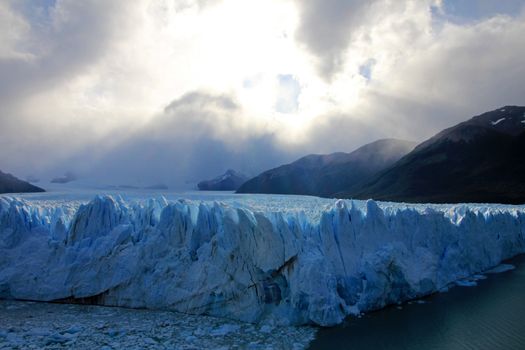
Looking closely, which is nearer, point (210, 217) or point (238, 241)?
point (238, 241)

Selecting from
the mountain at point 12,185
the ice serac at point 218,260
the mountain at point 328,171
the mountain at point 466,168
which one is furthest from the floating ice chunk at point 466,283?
the mountain at point 328,171

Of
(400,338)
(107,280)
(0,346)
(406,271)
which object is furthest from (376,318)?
(0,346)

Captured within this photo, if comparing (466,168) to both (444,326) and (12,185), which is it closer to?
(444,326)

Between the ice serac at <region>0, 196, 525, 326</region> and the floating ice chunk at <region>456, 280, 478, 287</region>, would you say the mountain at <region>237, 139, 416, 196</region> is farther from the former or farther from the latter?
the ice serac at <region>0, 196, 525, 326</region>

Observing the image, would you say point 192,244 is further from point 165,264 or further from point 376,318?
point 376,318

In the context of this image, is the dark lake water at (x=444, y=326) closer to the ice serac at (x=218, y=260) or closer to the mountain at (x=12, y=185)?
the ice serac at (x=218, y=260)

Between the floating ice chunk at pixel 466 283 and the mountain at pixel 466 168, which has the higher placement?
the mountain at pixel 466 168
